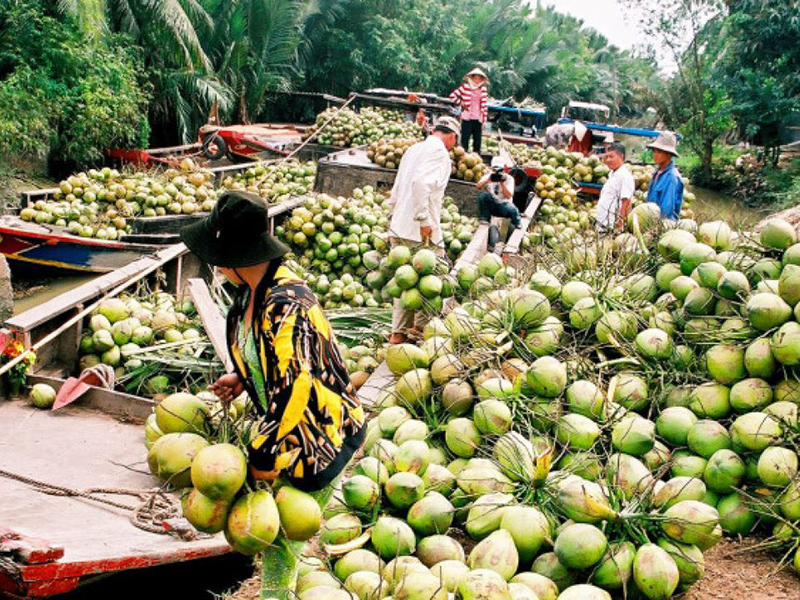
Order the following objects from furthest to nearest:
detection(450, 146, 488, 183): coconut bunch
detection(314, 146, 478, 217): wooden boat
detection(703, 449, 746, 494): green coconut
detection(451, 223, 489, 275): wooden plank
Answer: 1. detection(314, 146, 478, 217): wooden boat
2. detection(450, 146, 488, 183): coconut bunch
3. detection(451, 223, 489, 275): wooden plank
4. detection(703, 449, 746, 494): green coconut

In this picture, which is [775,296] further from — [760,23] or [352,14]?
[352,14]

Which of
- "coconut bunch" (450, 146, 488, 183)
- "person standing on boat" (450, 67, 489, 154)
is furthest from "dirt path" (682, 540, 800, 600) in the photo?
"person standing on boat" (450, 67, 489, 154)

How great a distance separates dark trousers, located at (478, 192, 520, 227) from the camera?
874 centimetres

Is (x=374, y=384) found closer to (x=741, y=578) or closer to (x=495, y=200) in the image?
(x=741, y=578)

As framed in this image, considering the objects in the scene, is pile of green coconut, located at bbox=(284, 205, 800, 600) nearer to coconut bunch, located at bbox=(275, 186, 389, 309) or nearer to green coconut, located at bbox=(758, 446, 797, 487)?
green coconut, located at bbox=(758, 446, 797, 487)

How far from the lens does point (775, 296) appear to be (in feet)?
10.4

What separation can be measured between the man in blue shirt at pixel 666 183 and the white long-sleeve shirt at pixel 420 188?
1.87m

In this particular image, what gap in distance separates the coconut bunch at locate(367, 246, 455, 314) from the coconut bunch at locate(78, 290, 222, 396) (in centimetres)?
132

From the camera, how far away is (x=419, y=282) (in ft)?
14.6

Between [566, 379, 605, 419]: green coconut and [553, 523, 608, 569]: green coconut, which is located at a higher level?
[566, 379, 605, 419]: green coconut

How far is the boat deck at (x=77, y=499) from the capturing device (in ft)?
8.81

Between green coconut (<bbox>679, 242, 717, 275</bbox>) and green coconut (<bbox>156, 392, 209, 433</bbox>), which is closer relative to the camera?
green coconut (<bbox>156, 392, 209, 433</bbox>)

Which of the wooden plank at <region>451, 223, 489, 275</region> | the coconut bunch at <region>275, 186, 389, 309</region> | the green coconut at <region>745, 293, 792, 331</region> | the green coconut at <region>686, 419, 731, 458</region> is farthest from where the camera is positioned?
the coconut bunch at <region>275, 186, 389, 309</region>

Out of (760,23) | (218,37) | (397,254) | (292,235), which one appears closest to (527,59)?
(760,23)
